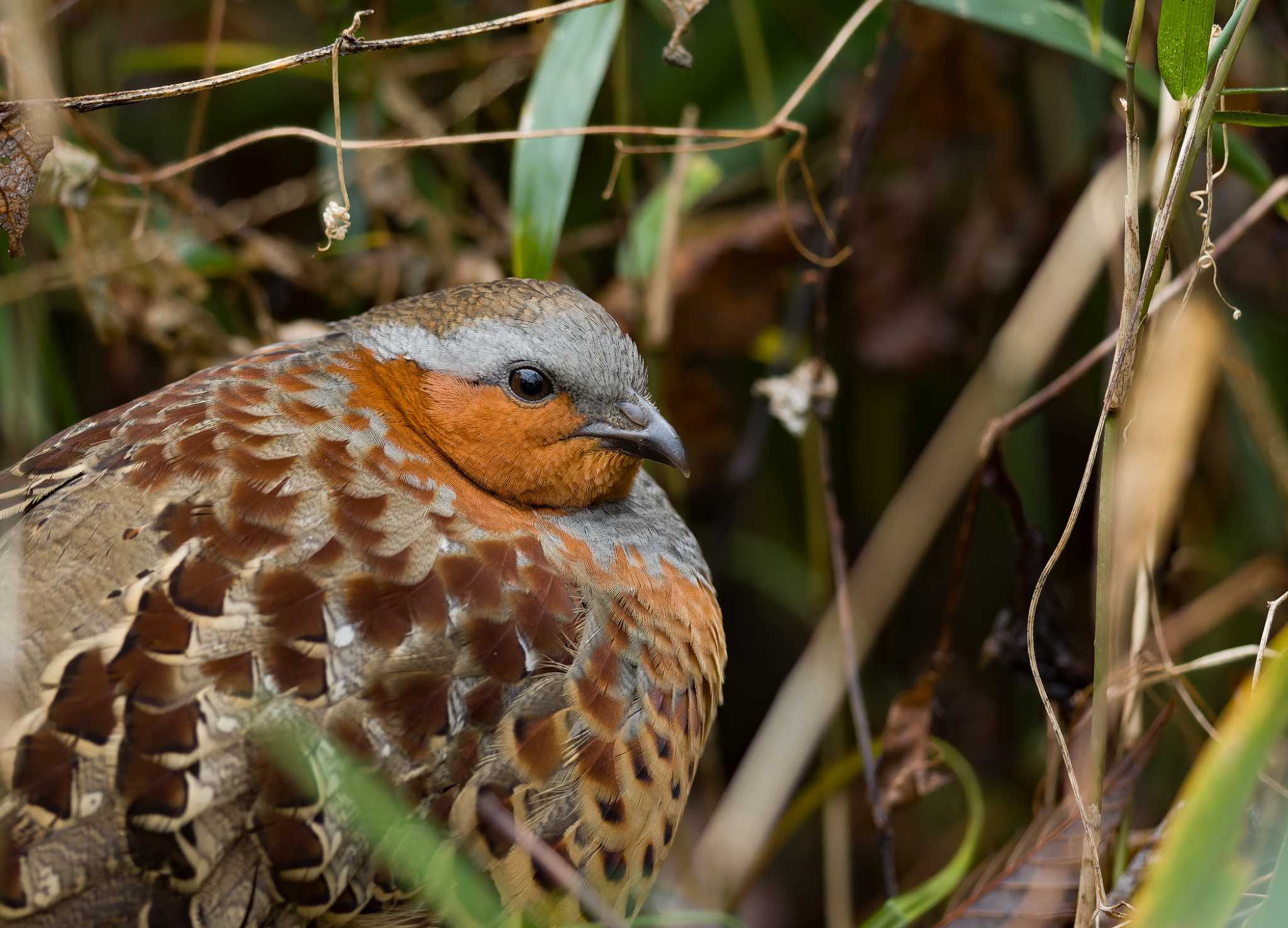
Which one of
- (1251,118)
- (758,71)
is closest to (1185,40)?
(1251,118)

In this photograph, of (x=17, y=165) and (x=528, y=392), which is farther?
(x=528, y=392)

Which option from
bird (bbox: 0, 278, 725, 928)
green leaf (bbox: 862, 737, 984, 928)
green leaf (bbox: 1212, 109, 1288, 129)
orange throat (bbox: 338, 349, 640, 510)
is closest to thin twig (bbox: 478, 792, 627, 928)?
bird (bbox: 0, 278, 725, 928)

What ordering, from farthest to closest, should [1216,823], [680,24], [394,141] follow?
[394,141] → [680,24] → [1216,823]

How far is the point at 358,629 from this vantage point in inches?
63.4

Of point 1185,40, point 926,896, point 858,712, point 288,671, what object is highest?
point 1185,40

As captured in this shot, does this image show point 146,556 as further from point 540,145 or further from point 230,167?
point 230,167

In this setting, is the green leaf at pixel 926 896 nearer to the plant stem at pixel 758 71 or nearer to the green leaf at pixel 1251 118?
the green leaf at pixel 1251 118

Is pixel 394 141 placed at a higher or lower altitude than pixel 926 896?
higher

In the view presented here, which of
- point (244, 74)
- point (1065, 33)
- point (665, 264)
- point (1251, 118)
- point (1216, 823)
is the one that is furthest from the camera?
point (665, 264)

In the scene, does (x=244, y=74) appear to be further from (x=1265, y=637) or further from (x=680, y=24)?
(x=1265, y=637)

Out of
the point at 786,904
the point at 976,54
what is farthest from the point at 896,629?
the point at 976,54

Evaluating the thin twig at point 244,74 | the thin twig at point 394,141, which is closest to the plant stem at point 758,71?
the thin twig at point 394,141

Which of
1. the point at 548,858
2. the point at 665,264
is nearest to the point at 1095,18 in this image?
the point at 665,264

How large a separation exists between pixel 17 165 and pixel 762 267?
5.45 feet
